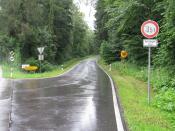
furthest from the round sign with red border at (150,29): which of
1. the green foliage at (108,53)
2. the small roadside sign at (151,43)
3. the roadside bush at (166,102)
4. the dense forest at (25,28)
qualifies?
the green foliage at (108,53)

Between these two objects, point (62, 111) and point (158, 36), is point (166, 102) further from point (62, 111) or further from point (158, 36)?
point (158, 36)

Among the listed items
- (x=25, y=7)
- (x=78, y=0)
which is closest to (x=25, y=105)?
(x=78, y=0)

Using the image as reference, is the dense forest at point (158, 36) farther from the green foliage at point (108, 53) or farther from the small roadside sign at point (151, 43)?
the green foliage at point (108, 53)

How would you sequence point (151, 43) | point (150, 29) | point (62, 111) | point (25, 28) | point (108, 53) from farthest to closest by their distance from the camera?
point (108, 53) → point (25, 28) → point (150, 29) → point (151, 43) → point (62, 111)

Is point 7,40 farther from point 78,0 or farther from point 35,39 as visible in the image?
point 78,0

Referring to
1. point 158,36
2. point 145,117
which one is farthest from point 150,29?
point 158,36

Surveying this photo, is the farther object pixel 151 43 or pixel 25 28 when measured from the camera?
pixel 25 28

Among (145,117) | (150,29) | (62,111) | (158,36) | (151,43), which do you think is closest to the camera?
(145,117)

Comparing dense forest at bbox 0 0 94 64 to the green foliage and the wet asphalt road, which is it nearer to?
the green foliage

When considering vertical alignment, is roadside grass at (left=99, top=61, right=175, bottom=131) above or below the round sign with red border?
below

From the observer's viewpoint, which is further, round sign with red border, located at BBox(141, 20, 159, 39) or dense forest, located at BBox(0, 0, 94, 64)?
dense forest, located at BBox(0, 0, 94, 64)

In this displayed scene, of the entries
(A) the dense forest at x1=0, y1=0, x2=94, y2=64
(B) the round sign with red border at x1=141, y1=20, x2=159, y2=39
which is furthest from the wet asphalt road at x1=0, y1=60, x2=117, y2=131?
(A) the dense forest at x1=0, y1=0, x2=94, y2=64

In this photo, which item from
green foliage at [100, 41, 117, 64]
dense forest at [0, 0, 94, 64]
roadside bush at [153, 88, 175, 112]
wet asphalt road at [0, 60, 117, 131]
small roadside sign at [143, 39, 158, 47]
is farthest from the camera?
green foliage at [100, 41, 117, 64]

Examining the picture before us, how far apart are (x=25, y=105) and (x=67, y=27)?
2558 inches
